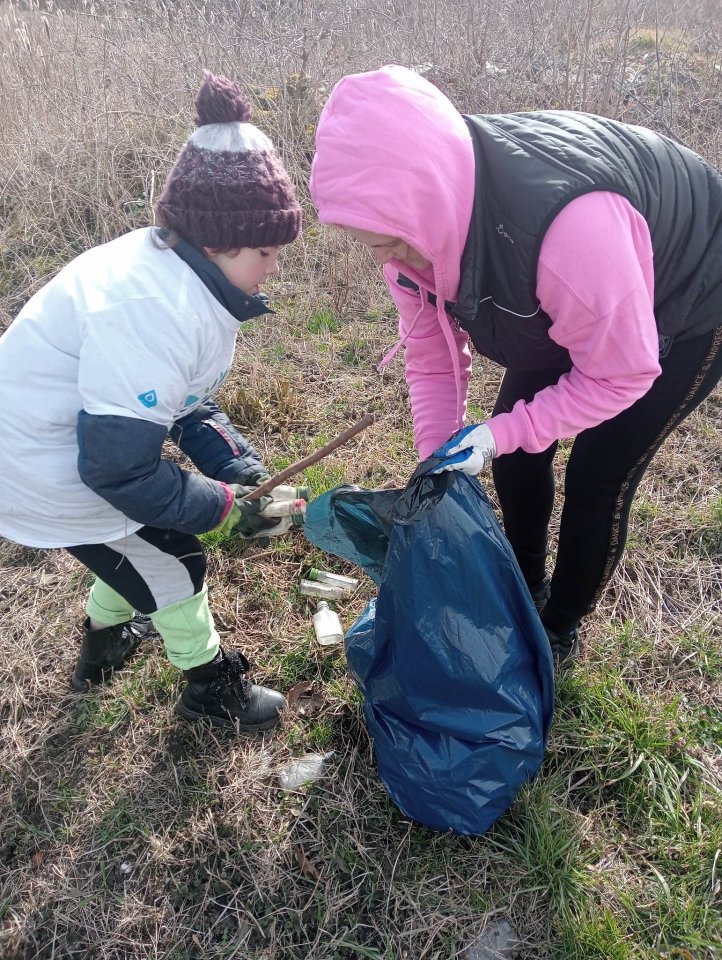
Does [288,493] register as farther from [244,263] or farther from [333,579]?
[244,263]

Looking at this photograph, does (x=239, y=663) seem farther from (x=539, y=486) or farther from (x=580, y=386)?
(x=580, y=386)

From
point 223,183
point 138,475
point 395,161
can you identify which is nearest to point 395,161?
point 395,161

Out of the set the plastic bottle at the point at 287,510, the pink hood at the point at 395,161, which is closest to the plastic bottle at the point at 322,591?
the plastic bottle at the point at 287,510

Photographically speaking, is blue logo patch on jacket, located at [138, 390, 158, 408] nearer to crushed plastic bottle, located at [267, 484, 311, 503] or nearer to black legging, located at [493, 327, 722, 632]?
crushed plastic bottle, located at [267, 484, 311, 503]

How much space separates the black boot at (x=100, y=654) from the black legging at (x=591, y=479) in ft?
4.37

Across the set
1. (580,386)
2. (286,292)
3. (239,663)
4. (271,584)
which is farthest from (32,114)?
(580,386)

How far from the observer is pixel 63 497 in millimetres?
1442

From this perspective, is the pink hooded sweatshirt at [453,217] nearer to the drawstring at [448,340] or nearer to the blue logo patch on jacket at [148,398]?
the drawstring at [448,340]

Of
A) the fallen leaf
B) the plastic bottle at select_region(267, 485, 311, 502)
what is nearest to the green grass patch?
the plastic bottle at select_region(267, 485, 311, 502)

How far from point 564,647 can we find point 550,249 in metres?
1.31

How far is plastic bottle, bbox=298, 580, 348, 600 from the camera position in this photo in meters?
2.25

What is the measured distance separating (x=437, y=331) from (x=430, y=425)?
0.86ft

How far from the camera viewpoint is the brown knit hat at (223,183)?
51.1 inches

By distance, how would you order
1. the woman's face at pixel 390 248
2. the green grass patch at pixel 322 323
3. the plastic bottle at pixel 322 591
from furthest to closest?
the green grass patch at pixel 322 323 < the plastic bottle at pixel 322 591 < the woman's face at pixel 390 248
